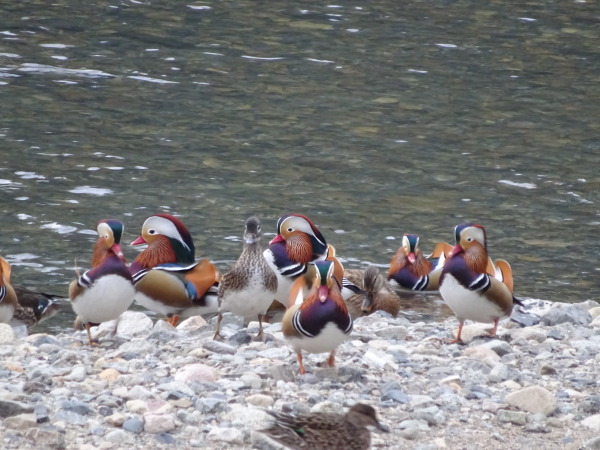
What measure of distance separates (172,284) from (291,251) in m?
1.10

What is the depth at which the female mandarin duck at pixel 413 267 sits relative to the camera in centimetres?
1052

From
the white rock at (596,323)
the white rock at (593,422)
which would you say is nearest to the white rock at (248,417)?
the white rock at (593,422)

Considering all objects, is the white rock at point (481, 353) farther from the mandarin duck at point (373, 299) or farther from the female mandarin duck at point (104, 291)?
the female mandarin duck at point (104, 291)

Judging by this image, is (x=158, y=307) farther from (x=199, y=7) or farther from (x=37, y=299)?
(x=199, y=7)

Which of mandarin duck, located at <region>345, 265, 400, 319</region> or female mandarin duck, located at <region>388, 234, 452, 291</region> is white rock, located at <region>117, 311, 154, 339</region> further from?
female mandarin duck, located at <region>388, 234, 452, 291</region>

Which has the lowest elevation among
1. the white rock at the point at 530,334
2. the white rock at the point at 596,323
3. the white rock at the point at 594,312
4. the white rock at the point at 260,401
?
the white rock at the point at 594,312

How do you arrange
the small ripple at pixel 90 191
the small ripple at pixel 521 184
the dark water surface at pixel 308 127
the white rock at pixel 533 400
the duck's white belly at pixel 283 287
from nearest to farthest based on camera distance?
the white rock at pixel 533 400 → the duck's white belly at pixel 283 287 → the dark water surface at pixel 308 127 → the small ripple at pixel 90 191 → the small ripple at pixel 521 184

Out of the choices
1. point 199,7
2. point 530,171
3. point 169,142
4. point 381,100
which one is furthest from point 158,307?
point 199,7

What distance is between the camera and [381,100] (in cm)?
1664

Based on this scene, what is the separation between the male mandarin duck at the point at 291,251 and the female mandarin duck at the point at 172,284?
540mm

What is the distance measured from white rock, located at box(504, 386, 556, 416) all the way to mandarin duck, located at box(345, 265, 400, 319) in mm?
3178

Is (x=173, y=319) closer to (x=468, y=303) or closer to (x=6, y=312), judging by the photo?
(x=6, y=312)

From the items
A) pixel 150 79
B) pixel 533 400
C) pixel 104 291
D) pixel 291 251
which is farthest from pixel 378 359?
pixel 150 79

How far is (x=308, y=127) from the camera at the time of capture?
15344 mm
